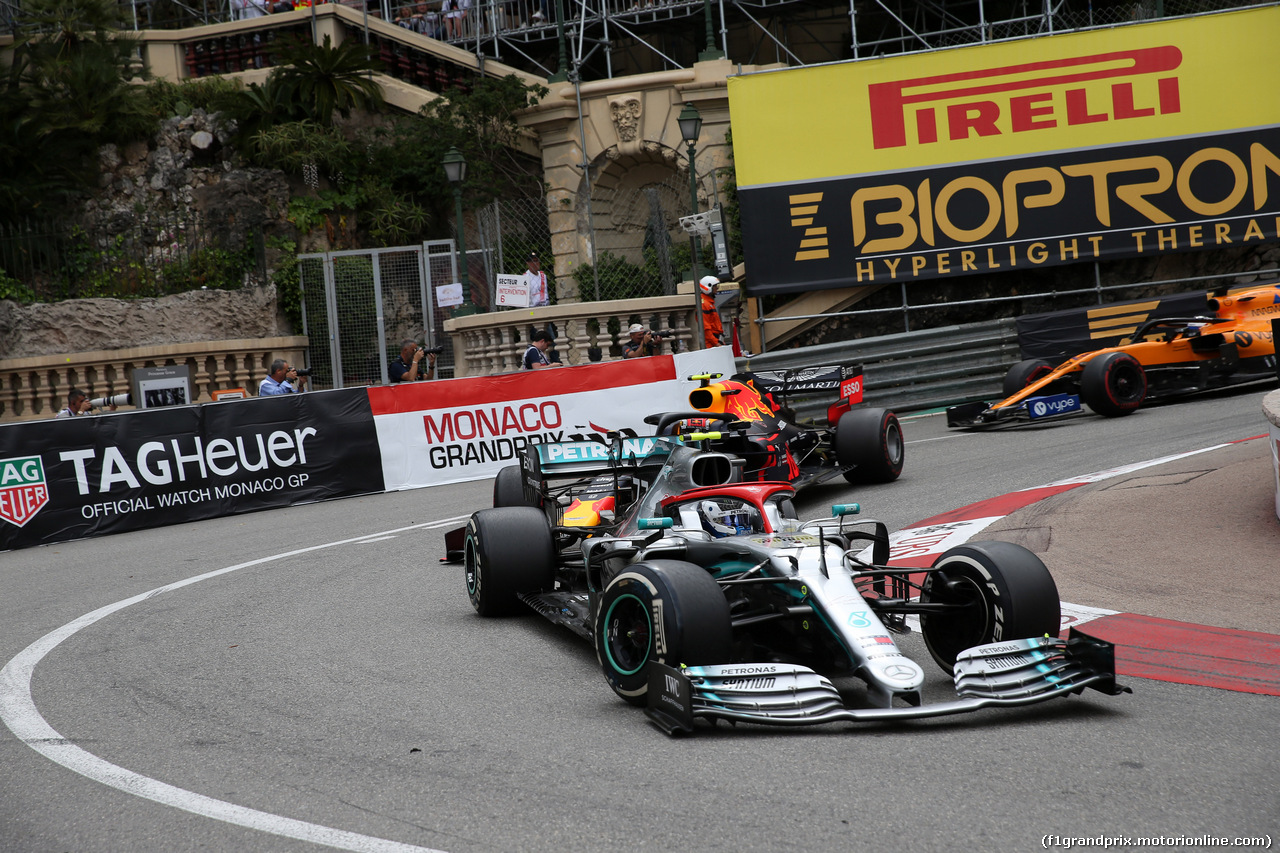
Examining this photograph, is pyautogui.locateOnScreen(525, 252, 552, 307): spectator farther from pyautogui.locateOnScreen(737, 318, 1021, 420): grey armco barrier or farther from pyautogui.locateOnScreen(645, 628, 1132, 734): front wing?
pyautogui.locateOnScreen(645, 628, 1132, 734): front wing

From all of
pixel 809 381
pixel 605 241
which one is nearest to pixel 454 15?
pixel 605 241

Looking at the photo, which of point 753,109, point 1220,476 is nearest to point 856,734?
point 1220,476

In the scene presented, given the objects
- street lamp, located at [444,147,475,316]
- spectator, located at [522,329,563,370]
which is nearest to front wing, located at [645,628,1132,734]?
spectator, located at [522,329,563,370]

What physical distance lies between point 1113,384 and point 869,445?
441 centimetres

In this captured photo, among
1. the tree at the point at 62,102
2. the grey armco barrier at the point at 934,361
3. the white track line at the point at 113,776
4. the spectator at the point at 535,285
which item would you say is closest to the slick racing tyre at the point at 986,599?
the white track line at the point at 113,776

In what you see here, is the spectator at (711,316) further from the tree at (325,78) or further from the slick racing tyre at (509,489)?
the tree at (325,78)

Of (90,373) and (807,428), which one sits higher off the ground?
(90,373)

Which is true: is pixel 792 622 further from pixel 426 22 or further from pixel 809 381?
pixel 426 22

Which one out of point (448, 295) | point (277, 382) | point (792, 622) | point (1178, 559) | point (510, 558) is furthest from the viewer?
point (448, 295)

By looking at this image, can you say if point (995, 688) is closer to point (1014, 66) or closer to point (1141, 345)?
point (1141, 345)

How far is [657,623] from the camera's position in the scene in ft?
15.8

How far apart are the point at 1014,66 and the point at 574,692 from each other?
52.7 ft

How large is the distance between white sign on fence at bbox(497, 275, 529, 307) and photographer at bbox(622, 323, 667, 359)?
2121 mm

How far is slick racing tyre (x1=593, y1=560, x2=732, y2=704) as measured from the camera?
15.6 ft
